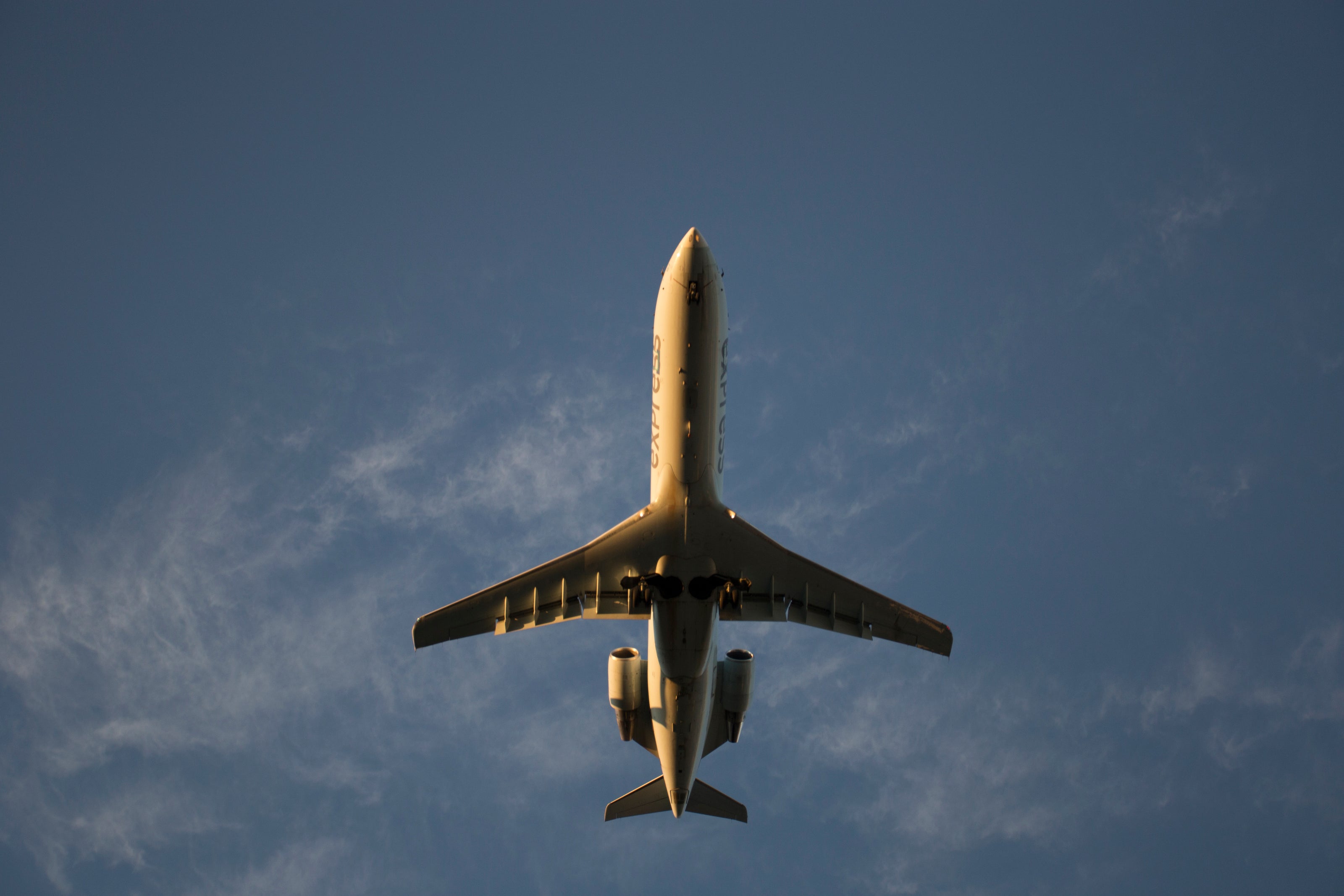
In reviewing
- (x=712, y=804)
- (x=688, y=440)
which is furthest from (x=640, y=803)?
(x=688, y=440)

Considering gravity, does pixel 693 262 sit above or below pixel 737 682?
above

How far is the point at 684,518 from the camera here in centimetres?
3619

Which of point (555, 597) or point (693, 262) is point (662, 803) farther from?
point (693, 262)

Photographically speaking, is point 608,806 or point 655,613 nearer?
point 655,613

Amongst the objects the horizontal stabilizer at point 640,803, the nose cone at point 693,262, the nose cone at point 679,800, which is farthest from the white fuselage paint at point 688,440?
the horizontal stabilizer at point 640,803

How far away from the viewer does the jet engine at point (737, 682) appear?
129 feet

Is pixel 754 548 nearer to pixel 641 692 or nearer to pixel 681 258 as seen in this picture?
pixel 641 692

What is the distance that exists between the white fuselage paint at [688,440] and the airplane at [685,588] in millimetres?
46

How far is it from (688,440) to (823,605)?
29.8ft

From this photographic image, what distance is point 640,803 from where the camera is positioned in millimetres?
44594

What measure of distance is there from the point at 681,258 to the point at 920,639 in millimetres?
17198

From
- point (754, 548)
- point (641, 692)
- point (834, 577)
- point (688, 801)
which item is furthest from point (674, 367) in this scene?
point (688, 801)

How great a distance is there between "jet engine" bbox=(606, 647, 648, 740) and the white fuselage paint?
199 cm

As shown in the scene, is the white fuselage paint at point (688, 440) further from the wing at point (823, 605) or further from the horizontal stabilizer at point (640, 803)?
the horizontal stabilizer at point (640, 803)
